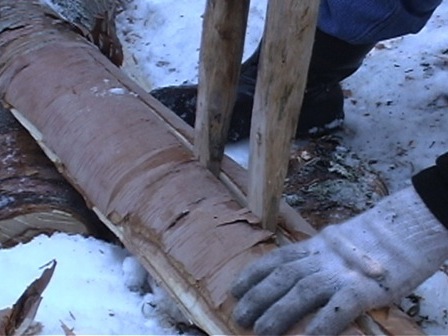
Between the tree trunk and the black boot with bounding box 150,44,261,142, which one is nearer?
the tree trunk

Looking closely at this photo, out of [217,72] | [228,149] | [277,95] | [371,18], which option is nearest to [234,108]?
[228,149]

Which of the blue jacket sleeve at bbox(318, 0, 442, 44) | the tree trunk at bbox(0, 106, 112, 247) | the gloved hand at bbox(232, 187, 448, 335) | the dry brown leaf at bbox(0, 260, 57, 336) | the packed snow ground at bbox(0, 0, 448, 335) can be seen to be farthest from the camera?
the blue jacket sleeve at bbox(318, 0, 442, 44)

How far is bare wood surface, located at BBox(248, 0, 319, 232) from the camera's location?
151 cm

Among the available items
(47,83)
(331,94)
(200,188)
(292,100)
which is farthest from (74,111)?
(331,94)

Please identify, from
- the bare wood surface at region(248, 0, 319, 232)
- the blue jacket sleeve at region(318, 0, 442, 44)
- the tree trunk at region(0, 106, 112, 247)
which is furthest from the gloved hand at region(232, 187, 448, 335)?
the blue jacket sleeve at region(318, 0, 442, 44)

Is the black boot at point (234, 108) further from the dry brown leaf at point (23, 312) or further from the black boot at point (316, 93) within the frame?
the dry brown leaf at point (23, 312)

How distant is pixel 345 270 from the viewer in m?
1.53

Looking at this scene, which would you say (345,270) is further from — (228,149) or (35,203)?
(228,149)

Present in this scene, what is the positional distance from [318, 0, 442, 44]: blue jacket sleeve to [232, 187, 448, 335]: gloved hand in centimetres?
72

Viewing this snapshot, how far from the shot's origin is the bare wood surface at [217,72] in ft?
5.64

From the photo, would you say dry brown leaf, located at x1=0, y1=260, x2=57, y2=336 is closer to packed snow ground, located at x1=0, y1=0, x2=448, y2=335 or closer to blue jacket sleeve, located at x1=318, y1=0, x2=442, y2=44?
packed snow ground, located at x1=0, y1=0, x2=448, y2=335

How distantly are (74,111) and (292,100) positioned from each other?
62 centimetres

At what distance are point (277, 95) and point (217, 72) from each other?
24 cm

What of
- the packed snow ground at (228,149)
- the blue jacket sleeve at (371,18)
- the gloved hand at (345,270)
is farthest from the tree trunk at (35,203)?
the blue jacket sleeve at (371,18)
